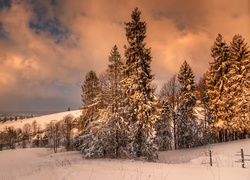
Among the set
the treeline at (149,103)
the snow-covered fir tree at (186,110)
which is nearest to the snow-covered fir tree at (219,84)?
the treeline at (149,103)

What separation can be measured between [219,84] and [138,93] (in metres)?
16.3

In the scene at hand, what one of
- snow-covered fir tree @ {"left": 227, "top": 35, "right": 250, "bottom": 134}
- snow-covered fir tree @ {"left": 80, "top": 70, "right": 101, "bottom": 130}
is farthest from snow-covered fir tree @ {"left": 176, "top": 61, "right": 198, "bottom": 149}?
snow-covered fir tree @ {"left": 80, "top": 70, "right": 101, "bottom": 130}

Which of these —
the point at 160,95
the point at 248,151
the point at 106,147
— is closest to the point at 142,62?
the point at 106,147

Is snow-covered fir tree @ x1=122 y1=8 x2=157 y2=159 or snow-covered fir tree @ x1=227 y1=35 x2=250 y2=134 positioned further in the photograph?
snow-covered fir tree @ x1=227 y1=35 x2=250 y2=134

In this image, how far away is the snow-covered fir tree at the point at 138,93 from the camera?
21516 millimetres

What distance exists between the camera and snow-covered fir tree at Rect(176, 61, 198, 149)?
116ft

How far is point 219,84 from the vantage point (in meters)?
31.5

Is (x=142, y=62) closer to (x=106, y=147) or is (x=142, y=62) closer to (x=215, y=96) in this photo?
(x=106, y=147)

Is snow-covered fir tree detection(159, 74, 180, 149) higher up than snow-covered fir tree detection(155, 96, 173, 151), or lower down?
higher up

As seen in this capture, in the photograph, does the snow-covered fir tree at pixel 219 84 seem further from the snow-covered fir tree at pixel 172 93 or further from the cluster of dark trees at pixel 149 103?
the snow-covered fir tree at pixel 172 93

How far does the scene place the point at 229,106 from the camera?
30047 mm

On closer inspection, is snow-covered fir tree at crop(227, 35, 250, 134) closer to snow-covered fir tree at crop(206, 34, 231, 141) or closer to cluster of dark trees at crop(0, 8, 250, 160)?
cluster of dark trees at crop(0, 8, 250, 160)

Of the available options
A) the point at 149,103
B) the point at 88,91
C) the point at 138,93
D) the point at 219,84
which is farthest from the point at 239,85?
the point at 88,91

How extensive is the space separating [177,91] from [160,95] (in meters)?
3.36
